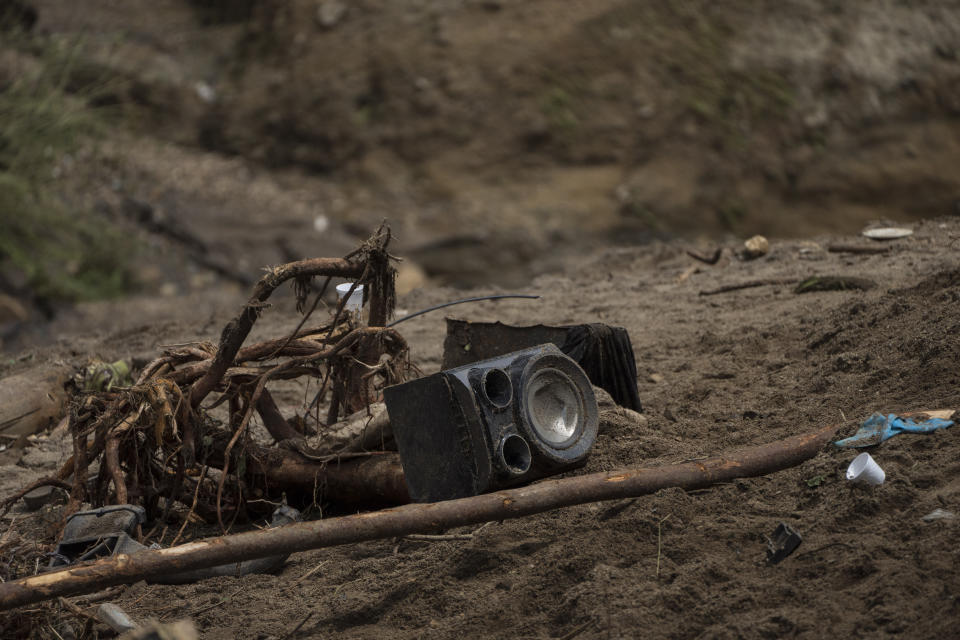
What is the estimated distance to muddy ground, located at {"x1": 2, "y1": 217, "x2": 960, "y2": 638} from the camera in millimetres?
2355

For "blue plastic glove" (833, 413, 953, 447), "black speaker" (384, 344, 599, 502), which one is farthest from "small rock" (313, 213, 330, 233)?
"blue plastic glove" (833, 413, 953, 447)

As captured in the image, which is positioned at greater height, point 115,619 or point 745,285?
point 745,285

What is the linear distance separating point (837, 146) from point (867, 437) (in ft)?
24.8

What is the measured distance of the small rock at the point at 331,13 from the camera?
1072 centimetres

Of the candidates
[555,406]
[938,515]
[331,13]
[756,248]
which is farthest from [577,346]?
[331,13]

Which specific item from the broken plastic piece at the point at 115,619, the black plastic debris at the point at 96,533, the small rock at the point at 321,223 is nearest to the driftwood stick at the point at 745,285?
the black plastic debris at the point at 96,533

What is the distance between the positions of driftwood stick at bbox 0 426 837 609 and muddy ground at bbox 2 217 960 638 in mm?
70

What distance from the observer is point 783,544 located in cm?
255

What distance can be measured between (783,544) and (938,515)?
0.39 m

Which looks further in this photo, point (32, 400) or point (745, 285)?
point (745, 285)

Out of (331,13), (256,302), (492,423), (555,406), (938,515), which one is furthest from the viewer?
(331,13)

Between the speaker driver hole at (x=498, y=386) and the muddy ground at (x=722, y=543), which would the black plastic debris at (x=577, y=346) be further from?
the speaker driver hole at (x=498, y=386)

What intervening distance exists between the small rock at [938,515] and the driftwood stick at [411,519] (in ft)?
1.82

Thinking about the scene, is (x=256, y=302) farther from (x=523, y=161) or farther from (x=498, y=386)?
(x=523, y=161)
